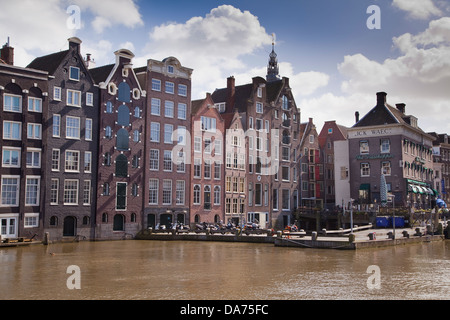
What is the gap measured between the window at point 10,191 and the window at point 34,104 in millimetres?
6688

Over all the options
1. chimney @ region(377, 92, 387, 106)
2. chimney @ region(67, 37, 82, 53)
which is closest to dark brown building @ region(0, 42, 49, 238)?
chimney @ region(67, 37, 82, 53)

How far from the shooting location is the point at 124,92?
57.4 m

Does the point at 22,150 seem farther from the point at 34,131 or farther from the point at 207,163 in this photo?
the point at 207,163

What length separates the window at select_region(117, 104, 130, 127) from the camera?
56.8 m

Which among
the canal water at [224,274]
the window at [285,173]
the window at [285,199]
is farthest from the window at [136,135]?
the window at [285,199]

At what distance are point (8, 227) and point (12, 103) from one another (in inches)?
449

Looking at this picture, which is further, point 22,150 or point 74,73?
point 74,73

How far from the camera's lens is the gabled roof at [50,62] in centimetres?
5216

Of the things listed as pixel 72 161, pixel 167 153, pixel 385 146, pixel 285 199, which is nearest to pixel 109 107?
pixel 72 161

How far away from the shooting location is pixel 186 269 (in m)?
29.7

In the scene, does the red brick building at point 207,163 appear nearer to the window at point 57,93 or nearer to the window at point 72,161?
the window at point 72,161

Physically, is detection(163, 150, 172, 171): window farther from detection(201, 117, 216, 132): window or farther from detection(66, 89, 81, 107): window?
detection(66, 89, 81, 107): window

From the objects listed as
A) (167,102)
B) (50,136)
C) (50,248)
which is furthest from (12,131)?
(167,102)
